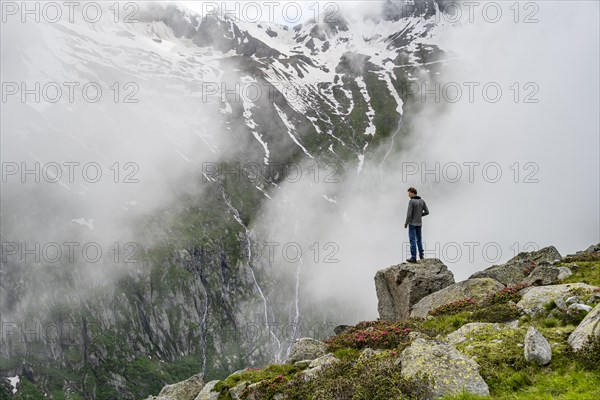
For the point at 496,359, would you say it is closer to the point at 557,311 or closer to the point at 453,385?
the point at 453,385

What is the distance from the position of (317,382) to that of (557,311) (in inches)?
379

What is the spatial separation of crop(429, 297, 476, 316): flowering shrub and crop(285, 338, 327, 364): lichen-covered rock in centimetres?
643

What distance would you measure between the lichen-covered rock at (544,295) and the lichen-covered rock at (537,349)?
5.15 m

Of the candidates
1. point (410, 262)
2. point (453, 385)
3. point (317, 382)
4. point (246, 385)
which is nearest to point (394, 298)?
point (410, 262)

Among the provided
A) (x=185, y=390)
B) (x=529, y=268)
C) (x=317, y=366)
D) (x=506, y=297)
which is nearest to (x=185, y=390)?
(x=185, y=390)

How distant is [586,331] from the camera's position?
40.9ft

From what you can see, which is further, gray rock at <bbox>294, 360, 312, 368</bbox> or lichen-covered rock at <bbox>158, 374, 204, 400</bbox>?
lichen-covered rock at <bbox>158, 374, 204, 400</bbox>

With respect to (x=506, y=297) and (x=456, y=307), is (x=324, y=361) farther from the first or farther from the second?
(x=506, y=297)

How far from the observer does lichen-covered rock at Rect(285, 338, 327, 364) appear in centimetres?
2081

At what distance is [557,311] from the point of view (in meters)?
16.5

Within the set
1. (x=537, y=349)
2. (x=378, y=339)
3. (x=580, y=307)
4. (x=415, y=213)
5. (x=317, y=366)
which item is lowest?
(x=317, y=366)

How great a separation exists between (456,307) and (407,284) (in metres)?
8.32

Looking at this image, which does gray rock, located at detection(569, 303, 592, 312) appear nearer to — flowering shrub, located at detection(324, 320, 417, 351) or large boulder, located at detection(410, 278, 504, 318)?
flowering shrub, located at detection(324, 320, 417, 351)

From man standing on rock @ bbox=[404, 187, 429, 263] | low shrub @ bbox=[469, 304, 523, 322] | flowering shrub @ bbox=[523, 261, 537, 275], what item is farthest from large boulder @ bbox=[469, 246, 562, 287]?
low shrub @ bbox=[469, 304, 523, 322]
